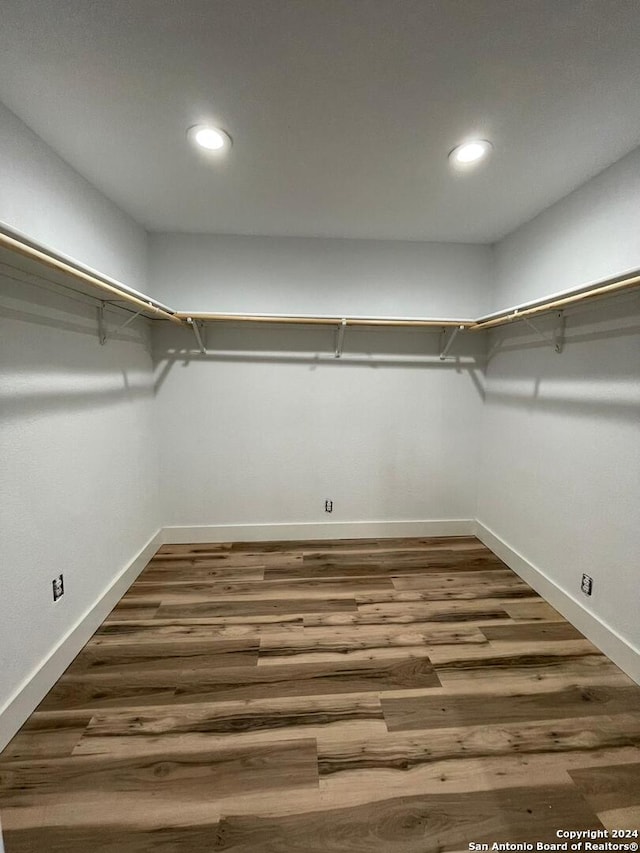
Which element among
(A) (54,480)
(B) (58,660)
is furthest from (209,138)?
(B) (58,660)

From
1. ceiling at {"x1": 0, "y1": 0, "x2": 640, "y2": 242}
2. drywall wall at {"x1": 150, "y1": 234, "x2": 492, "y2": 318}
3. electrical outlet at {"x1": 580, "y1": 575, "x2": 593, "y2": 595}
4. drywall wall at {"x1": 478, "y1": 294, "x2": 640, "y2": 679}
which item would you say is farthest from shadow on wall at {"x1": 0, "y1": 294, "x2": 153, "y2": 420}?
electrical outlet at {"x1": 580, "y1": 575, "x2": 593, "y2": 595}

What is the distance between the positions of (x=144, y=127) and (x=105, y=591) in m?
2.31

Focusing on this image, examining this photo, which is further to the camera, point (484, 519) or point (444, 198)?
point (484, 519)

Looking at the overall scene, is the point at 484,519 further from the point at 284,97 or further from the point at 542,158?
the point at 284,97

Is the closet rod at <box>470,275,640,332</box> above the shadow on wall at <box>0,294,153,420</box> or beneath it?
above

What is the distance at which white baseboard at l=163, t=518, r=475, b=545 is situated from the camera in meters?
2.83

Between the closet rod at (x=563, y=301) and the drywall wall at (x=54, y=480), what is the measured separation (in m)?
2.38

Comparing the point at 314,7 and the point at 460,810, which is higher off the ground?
the point at 314,7

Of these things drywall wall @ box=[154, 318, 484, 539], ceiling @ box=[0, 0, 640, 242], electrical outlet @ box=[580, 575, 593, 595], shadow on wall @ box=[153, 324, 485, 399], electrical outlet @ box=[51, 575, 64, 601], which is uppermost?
ceiling @ box=[0, 0, 640, 242]

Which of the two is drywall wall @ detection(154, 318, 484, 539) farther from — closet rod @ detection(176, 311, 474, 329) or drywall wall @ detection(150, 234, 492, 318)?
closet rod @ detection(176, 311, 474, 329)

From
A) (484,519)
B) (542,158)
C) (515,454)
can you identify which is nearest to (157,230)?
(542,158)

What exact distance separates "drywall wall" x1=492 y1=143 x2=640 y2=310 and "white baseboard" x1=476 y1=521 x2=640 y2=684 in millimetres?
1707

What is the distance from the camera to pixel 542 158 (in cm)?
163

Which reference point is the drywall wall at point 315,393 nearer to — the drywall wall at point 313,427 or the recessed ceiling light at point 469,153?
the drywall wall at point 313,427
